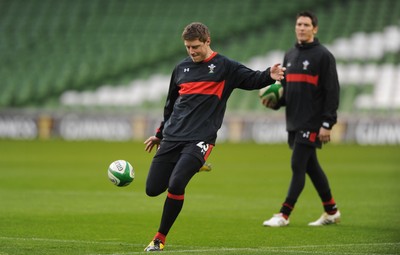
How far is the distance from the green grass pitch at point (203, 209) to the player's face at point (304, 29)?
217 cm

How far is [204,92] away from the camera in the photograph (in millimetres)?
8500

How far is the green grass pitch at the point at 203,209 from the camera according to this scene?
854 centimetres

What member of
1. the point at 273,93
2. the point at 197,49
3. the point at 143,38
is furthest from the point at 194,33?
the point at 143,38

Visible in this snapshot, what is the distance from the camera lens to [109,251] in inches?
316

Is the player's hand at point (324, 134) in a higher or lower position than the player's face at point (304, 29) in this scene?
lower

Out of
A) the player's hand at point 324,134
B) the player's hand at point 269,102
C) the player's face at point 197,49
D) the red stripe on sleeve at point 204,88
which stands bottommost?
the player's hand at point 324,134

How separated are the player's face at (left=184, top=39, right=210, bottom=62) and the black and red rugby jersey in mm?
133

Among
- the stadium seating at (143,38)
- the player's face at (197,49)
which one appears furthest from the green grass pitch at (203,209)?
the stadium seating at (143,38)

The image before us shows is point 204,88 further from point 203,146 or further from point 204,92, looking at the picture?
point 203,146

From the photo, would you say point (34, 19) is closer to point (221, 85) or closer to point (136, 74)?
point (136, 74)

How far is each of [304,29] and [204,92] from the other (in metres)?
2.46

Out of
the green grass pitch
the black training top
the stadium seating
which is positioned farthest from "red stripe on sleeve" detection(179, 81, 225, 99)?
the stadium seating

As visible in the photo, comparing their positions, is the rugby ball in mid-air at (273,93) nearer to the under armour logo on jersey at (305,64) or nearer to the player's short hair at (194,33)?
the under armour logo on jersey at (305,64)

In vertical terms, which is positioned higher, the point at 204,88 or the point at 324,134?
the point at 204,88
